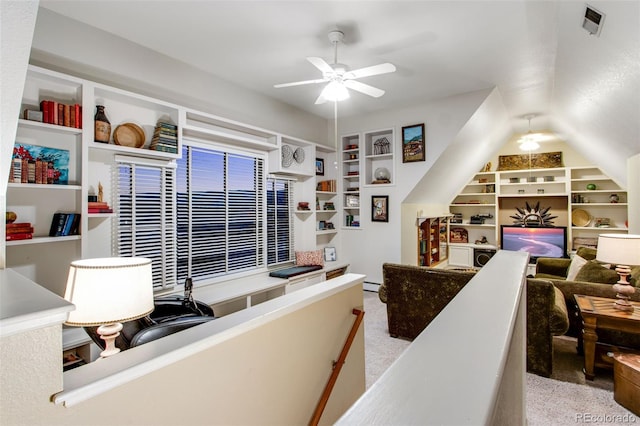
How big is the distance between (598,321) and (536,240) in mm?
4411

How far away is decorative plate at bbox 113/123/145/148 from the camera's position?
9.03 ft

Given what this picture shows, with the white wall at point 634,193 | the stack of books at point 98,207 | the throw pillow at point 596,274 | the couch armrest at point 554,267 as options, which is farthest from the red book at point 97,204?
the couch armrest at point 554,267

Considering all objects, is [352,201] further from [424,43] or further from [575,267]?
[575,267]

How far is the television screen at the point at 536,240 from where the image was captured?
239 inches

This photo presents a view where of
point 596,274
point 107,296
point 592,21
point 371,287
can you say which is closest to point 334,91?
point 592,21

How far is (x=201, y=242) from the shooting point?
11.7ft

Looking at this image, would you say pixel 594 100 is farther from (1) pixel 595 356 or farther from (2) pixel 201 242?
(2) pixel 201 242

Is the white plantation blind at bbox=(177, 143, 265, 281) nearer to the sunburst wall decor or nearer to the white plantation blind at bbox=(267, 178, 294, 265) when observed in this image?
the white plantation blind at bbox=(267, 178, 294, 265)

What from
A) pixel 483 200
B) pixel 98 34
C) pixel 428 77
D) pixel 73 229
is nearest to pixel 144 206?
pixel 73 229

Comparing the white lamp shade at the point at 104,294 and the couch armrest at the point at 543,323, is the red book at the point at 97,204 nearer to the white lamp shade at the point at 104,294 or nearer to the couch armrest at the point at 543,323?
the white lamp shade at the point at 104,294

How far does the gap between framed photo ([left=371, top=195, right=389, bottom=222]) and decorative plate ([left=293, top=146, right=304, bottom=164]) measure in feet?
4.41

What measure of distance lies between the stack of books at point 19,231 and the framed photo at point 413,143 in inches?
171

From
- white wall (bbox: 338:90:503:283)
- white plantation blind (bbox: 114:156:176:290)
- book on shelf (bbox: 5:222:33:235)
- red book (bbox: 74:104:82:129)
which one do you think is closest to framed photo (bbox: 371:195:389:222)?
white wall (bbox: 338:90:503:283)

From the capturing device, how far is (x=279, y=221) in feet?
15.0
